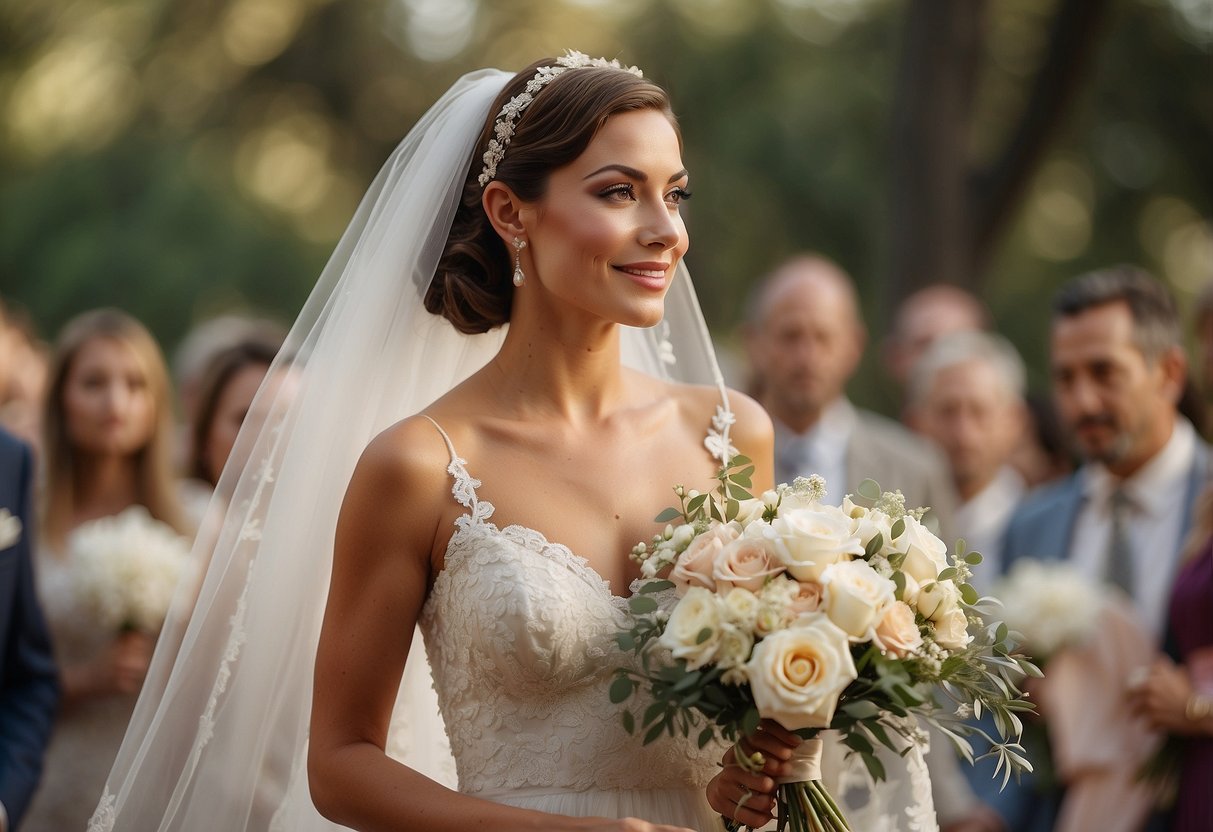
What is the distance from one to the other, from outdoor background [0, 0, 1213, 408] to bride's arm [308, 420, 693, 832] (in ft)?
36.6

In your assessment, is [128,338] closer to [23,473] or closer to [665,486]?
[23,473]

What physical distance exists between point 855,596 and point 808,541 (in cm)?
15

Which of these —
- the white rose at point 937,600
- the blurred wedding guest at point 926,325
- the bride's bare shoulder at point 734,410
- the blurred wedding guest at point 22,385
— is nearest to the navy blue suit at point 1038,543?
the blurred wedding guest at point 926,325

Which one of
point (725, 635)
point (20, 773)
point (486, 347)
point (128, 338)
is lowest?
point (20, 773)

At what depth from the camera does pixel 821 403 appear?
697 cm

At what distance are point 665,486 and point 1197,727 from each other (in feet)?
8.01

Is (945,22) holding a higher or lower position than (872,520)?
higher

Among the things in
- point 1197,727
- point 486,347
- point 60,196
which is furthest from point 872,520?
point 60,196

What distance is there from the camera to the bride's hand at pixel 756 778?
299 cm

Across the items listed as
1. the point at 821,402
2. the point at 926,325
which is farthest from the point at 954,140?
the point at 821,402

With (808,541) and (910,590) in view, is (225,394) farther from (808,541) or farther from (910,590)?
(910,590)

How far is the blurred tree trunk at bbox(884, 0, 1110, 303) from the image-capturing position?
1112 cm

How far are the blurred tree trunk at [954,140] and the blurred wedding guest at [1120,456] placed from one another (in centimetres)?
549

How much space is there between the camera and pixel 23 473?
4.31 m
